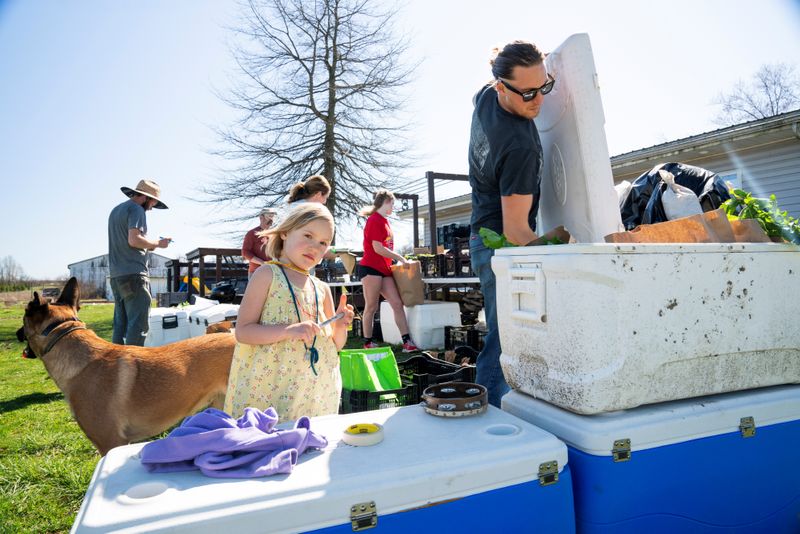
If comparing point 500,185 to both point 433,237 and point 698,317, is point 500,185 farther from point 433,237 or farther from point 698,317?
point 433,237

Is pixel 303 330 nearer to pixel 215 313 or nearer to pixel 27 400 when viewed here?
pixel 215 313

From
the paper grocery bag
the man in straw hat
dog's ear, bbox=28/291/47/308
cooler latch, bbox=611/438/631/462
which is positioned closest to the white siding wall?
the paper grocery bag

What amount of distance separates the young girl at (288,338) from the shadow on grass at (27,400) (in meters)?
3.57

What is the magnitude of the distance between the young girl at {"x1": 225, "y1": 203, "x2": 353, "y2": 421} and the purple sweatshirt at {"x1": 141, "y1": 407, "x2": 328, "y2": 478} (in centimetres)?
62

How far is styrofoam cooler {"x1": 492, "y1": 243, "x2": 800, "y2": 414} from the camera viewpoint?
1.20 m

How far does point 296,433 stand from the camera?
3.54ft

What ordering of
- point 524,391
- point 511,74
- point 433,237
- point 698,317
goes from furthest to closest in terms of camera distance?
point 433,237 < point 511,74 < point 524,391 < point 698,317

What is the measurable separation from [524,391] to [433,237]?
8.94 meters

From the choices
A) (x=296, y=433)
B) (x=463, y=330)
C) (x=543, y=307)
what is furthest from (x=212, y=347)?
(x=463, y=330)

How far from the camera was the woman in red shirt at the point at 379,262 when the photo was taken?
515cm

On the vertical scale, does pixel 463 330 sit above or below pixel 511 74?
below

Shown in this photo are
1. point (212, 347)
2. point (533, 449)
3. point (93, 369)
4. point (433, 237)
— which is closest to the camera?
point (533, 449)

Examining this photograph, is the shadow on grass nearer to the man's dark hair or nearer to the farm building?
the man's dark hair

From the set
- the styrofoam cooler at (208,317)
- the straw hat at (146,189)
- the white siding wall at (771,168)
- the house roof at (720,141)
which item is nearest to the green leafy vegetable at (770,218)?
the straw hat at (146,189)
